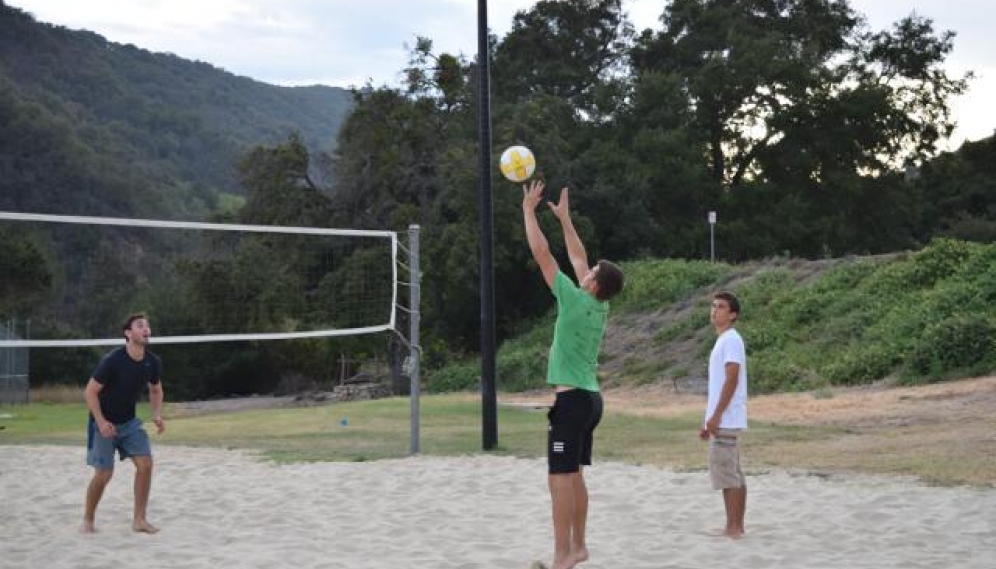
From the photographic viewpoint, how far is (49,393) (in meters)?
27.4

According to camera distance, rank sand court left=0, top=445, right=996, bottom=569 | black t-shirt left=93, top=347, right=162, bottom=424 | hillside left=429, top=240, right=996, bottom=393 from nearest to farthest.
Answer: sand court left=0, top=445, right=996, bottom=569 < black t-shirt left=93, top=347, right=162, bottom=424 < hillside left=429, top=240, right=996, bottom=393

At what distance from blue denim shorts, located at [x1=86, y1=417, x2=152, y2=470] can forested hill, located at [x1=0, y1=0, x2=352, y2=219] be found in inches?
1352

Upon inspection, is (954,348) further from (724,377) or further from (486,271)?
(724,377)

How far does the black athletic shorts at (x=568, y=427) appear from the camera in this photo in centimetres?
539

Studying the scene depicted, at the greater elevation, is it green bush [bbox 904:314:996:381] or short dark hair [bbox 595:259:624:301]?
short dark hair [bbox 595:259:624:301]

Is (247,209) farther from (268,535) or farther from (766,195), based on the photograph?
(268,535)

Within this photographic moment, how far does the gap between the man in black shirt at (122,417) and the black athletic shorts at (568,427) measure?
2886 millimetres

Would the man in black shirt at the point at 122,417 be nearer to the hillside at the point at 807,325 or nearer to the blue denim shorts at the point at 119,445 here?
the blue denim shorts at the point at 119,445

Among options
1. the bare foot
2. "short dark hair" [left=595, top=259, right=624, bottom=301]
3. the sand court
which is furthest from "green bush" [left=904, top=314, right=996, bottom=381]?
the bare foot

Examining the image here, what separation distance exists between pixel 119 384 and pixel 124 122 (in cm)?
6559

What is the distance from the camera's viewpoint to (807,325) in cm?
2148

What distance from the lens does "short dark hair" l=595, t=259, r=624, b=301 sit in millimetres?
5445

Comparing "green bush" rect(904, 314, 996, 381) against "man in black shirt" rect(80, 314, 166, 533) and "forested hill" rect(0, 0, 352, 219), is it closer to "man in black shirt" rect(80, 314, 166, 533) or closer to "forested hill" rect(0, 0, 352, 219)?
"man in black shirt" rect(80, 314, 166, 533)

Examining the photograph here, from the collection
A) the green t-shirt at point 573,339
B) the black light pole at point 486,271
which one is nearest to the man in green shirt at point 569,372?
the green t-shirt at point 573,339
